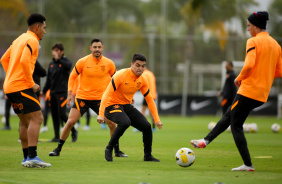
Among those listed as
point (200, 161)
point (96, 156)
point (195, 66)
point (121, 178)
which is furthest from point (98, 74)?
point (195, 66)

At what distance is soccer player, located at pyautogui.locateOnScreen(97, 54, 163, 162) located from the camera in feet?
30.2

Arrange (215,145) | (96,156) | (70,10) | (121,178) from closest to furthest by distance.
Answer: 1. (121,178)
2. (96,156)
3. (215,145)
4. (70,10)

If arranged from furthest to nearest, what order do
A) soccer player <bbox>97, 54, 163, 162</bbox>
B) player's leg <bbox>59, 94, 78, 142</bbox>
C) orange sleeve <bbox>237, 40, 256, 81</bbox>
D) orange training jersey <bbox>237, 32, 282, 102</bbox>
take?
player's leg <bbox>59, 94, 78, 142</bbox>, soccer player <bbox>97, 54, 163, 162</bbox>, orange training jersey <bbox>237, 32, 282, 102</bbox>, orange sleeve <bbox>237, 40, 256, 81</bbox>

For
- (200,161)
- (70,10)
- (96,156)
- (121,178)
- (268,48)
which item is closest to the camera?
(121,178)

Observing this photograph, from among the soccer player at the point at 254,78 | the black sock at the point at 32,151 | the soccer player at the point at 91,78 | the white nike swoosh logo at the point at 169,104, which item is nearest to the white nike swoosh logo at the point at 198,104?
the white nike swoosh logo at the point at 169,104

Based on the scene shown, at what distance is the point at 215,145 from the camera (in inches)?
515

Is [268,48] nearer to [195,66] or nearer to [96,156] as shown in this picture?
[96,156]

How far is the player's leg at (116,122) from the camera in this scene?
30.2 feet

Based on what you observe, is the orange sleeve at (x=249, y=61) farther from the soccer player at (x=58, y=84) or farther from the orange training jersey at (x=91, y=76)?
the soccer player at (x=58, y=84)

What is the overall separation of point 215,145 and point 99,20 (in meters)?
22.5

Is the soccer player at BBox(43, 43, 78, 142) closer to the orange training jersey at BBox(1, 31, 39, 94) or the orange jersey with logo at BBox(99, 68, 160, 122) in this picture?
the orange jersey with logo at BBox(99, 68, 160, 122)

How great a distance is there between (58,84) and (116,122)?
4.75m


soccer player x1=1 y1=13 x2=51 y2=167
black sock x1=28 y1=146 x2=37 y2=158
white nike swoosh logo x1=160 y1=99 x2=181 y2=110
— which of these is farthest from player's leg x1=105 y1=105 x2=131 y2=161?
white nike swoosh logo x1=160 y1=99 x2=181 y2=110

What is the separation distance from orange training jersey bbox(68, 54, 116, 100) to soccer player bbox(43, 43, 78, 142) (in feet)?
8.96
